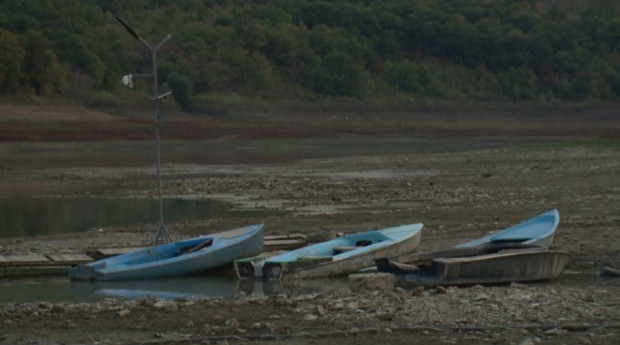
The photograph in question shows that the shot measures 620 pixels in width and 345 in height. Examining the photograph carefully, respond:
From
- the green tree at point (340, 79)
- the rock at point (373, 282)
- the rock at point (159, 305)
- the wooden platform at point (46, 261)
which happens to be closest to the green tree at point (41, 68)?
the green tree at point (340, 79)

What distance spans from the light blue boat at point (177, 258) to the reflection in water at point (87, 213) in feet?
20.4

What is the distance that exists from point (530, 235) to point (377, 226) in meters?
5.70

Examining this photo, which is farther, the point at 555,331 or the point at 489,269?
the point at 489,269

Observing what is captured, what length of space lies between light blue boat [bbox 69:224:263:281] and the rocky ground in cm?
223

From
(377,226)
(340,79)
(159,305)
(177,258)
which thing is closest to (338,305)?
(159,305)

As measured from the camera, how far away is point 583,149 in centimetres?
4622

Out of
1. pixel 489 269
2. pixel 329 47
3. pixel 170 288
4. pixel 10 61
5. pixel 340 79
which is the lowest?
pixel 170 288

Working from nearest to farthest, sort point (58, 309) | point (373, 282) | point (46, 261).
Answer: point (58, 309), point (373, 282), point (46, 261)

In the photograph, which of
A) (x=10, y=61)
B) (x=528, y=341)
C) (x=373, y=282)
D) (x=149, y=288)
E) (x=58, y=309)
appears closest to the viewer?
(x=528, y=341)

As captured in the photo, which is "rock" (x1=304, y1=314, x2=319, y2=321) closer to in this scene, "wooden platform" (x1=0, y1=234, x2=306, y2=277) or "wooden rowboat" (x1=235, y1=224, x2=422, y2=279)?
"wooden rowboat" (x1=235, y1=224, x2=422, y2=279)

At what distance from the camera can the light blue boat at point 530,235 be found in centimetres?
1628

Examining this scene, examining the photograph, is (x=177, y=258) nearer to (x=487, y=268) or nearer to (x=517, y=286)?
(x=487, y=268)

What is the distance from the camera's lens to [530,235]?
16.6 meters

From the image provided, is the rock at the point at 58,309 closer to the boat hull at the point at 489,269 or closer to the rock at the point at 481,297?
the boat hull at the point at 489,269
